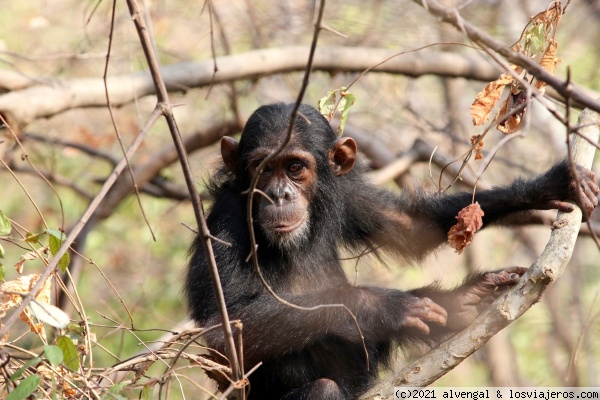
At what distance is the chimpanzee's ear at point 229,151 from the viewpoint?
641 cm

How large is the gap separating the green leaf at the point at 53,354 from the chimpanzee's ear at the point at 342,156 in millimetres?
3376

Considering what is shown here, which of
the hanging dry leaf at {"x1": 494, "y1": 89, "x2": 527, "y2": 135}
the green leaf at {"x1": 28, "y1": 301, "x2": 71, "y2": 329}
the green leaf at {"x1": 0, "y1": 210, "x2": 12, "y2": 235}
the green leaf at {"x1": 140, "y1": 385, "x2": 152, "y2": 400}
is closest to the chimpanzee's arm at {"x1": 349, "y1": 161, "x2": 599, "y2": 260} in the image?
the hanging dry leaf at {"x1": 494, "y1": 89, "x2": 527, "y2": 135}

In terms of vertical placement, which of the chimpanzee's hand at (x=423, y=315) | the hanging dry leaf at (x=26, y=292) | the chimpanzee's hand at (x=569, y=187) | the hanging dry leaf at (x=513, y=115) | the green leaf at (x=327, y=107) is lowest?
the hanging dry leaf at (x=26, y=292)

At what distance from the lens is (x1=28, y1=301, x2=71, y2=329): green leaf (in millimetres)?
3744

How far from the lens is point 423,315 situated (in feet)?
18.2

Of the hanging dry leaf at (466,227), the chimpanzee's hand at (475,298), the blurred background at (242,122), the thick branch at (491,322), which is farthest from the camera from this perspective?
the blurred background at (242,122)

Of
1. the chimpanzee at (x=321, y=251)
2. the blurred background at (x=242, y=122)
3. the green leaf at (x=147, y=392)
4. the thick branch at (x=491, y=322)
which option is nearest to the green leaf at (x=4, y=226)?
the green leaf at (x=147, y=392)

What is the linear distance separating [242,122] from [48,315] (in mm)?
6396

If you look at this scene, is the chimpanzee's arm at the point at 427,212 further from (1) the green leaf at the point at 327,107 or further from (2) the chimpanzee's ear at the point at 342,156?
(1) the green leaf at the point at 327,107

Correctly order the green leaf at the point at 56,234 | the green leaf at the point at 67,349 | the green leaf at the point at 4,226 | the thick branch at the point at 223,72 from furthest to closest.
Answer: the thick branch at the point at 223,72
the green leaf at the point at 56,234
the green leaf at the point at 4,226
the green leaf at the point at 67,349

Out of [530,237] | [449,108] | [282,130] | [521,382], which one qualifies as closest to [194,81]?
[282,130]

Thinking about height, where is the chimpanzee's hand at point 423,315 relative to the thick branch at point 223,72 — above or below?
below

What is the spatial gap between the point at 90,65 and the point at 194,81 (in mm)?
4538

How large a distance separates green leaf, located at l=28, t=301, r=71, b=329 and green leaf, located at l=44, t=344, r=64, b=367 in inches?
6.6
